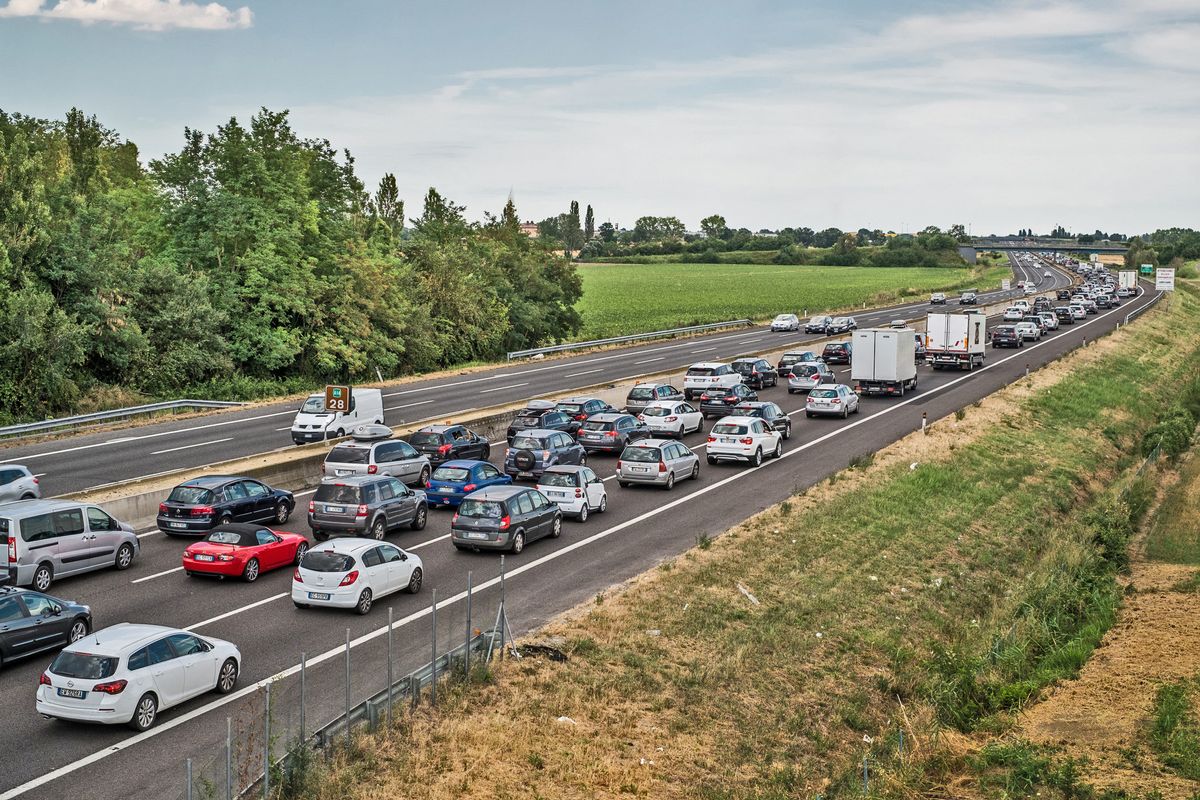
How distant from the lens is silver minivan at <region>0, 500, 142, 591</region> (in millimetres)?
23766

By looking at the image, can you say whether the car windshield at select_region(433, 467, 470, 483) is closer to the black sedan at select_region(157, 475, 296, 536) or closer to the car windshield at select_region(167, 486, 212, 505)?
the black sedan at select_region(157, 475, 296, 536)

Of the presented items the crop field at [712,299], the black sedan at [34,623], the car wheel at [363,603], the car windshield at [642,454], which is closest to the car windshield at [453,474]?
the car windshield at [642,454]

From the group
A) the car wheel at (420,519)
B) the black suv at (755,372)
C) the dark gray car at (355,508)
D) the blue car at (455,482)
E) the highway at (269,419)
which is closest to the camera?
the dark gray car at (355,508)

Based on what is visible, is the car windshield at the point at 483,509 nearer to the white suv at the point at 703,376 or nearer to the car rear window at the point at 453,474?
the car rear window at the point at 453,474

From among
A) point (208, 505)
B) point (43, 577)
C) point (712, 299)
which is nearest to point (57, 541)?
point (43, 577)

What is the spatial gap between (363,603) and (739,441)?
19.8m

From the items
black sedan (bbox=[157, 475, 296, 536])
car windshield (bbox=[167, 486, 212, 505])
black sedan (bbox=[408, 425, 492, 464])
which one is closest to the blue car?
black sedan (bbox=[408, 425, 492, 464])

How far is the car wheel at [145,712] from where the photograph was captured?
1711 cm

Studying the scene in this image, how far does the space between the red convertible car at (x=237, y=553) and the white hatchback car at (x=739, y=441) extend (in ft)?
60.1

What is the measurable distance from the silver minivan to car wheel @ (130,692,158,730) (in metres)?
7.99

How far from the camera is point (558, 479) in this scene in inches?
1267

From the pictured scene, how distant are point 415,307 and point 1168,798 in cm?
5761

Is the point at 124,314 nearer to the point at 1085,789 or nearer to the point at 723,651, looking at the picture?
the point at 723,651

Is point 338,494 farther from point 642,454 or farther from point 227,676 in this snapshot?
point 642,454
